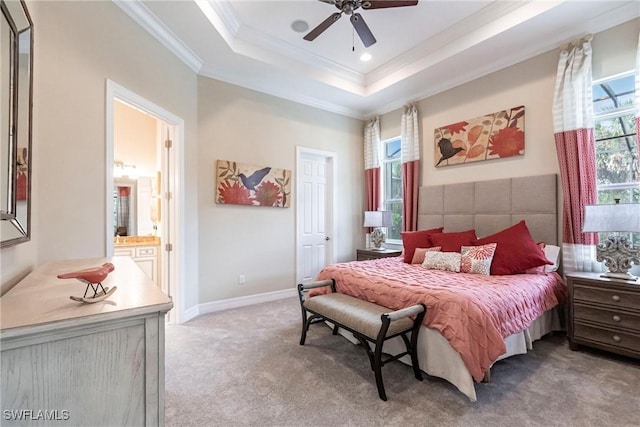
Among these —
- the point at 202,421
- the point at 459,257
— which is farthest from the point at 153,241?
the point at 459,257

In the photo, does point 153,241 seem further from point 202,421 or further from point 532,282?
point 532,282

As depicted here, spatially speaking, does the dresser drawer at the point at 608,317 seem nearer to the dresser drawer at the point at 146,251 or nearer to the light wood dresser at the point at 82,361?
the light wood dresser at the point at 82,361

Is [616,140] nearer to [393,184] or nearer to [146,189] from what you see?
[393,184]

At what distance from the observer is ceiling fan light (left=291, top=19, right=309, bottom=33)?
3.28 metres

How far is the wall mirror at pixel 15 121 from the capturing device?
1123 millimetres

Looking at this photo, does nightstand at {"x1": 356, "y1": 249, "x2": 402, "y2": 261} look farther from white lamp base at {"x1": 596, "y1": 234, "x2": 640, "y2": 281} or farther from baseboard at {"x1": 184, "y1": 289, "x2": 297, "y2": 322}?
white lamp base at {"x1": 596, "y1": 234, "x2": 640, "y2": 281}

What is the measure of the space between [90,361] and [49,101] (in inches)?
75.9

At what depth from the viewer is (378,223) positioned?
4648mm

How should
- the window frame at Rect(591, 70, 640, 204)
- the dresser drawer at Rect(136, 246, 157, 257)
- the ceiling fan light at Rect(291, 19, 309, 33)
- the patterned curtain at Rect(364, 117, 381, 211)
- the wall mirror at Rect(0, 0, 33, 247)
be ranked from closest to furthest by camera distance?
the wall mirror at Rect(0, 0, 33, 247)
the window frame at Rect(591, 70, 640, 204)
the ceiling fan light at Rect(291, 19, 309, 33)
the dresser drawer at Rect(136, 246, 157, 257)
the patterned curtain at Rect(364, 117, 381, 211)

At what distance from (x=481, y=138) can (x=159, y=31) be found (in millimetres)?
3862

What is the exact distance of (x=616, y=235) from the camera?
2617 mm

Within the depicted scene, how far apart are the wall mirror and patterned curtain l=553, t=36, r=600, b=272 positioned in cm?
417

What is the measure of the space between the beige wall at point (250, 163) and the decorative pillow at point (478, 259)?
7.78 feet

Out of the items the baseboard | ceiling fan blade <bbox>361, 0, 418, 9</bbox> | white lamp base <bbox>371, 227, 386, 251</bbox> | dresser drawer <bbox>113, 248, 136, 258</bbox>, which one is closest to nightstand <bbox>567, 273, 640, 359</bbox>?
white lamp base <bbox>371, 227, 386, 251</bbox>
